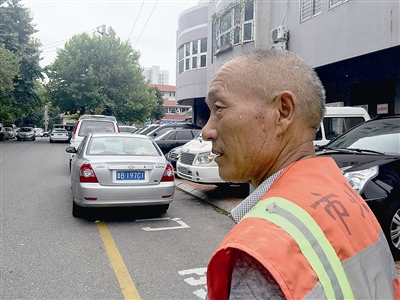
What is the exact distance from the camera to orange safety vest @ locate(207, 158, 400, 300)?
82 cm

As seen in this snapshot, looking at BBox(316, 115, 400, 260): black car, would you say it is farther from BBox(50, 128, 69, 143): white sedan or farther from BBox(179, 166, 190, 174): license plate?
BBox(50, 128, 69, 143): white sedan

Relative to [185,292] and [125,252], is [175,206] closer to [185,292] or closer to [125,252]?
[125,252]

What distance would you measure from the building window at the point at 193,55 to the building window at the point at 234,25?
4583mm

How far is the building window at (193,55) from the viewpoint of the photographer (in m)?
23.1

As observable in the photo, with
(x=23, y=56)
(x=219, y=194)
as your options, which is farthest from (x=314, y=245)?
(x=23, y=56)

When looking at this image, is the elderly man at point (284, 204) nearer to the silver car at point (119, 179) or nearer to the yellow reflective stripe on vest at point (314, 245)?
the yellow reflective stripe on vest at point (314, 245)

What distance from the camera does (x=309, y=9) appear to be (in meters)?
11.7

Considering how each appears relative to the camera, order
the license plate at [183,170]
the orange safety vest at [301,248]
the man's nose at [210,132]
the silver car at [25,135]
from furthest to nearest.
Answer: the silver car at [25,135] → the license plate at [183,170] → the man's nose at [210,132] → the orange safety vest at [301,248]

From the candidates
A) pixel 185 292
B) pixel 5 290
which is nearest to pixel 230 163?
pixel 185 292

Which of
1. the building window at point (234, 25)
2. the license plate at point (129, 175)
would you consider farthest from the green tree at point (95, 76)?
the license plate at point (129, 175)

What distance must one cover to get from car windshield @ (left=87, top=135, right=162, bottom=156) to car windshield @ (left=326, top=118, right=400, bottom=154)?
10.6 ft

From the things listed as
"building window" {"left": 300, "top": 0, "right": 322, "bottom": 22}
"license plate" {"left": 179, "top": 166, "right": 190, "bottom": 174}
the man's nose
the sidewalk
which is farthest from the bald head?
"building window" {"left": 300, "top": 0, "right": 322, "bottom": 22}

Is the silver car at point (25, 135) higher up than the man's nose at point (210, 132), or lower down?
lower down

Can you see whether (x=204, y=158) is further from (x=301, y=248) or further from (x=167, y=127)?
(x=301, y=248)
